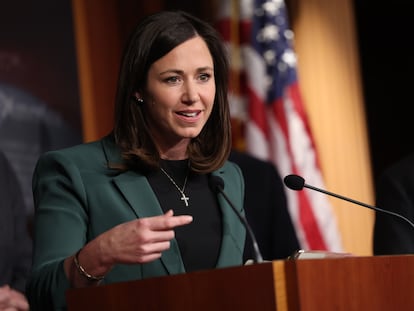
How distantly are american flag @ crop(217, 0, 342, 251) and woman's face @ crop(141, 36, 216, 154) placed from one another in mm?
2179

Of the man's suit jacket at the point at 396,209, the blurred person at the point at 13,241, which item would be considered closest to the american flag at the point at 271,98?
the man's suit jacket at the point at 396,209

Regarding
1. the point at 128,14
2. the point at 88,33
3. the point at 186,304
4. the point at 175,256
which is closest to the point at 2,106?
the point at 88,33

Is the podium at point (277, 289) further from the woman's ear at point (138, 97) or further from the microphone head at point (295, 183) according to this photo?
the woman's ear at point (138, 97)

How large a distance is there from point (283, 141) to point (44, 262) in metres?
2.71

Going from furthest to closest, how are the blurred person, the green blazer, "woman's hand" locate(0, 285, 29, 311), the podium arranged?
the blurred person, "woman's hand" locate(0, 285, 29, 311), the green blazer, the podium

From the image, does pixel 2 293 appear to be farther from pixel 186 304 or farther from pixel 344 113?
pixel 344 113

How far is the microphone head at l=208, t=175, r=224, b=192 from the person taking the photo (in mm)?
2659

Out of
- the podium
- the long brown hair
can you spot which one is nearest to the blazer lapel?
the long brown hair

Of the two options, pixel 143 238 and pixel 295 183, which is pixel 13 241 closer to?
pixel 295 183

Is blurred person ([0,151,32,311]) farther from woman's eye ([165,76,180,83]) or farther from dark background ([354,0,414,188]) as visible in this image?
dark background ([354,0,414,188])

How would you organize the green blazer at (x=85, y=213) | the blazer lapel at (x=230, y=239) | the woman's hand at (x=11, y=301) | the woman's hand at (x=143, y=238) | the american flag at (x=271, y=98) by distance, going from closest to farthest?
the woman's hand at (x=143, y=238), the green blazer at (x=85, y=213), the blazer lapel at (x=230, y=239), the woman's hand at (x=11, y=301), the american flag at (x=271, y=98)

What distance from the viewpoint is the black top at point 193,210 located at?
106 inches

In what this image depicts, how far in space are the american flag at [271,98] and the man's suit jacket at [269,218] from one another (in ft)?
5.19

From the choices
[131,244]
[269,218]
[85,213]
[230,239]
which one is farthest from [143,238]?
[269,218]
